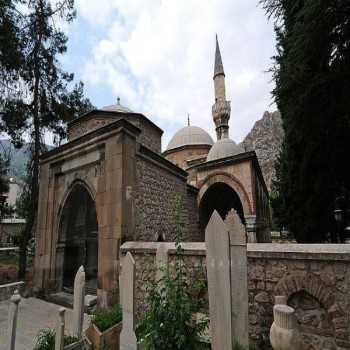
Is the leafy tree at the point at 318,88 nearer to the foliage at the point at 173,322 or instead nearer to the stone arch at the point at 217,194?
the stone arch at the point at 217,194

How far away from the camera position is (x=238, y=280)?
9.86ft

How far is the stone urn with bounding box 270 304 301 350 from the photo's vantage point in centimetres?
141

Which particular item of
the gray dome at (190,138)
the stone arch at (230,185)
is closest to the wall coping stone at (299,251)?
the stone arch at (230,185)

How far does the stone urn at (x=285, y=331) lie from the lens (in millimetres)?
1412

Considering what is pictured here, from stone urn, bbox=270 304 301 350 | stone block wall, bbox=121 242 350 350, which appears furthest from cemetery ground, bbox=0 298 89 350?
stone urn, bbox=270 304 301 350

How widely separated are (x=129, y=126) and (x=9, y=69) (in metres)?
7.56

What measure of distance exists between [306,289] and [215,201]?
11839mm

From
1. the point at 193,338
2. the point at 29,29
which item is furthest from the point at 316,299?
the point at 29,29

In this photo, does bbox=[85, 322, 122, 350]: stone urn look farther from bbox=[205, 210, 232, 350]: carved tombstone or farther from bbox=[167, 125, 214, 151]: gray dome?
bbox=[167, 125, 214, 151]: gray dome

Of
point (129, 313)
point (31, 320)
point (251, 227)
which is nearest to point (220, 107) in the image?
point (251, 227)

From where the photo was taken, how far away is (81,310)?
171 inches

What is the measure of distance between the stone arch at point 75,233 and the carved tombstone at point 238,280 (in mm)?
6147

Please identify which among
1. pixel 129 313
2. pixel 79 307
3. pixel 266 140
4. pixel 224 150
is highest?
pixel 266 140

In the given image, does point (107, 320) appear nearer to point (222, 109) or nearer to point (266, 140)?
point (222, 109)
